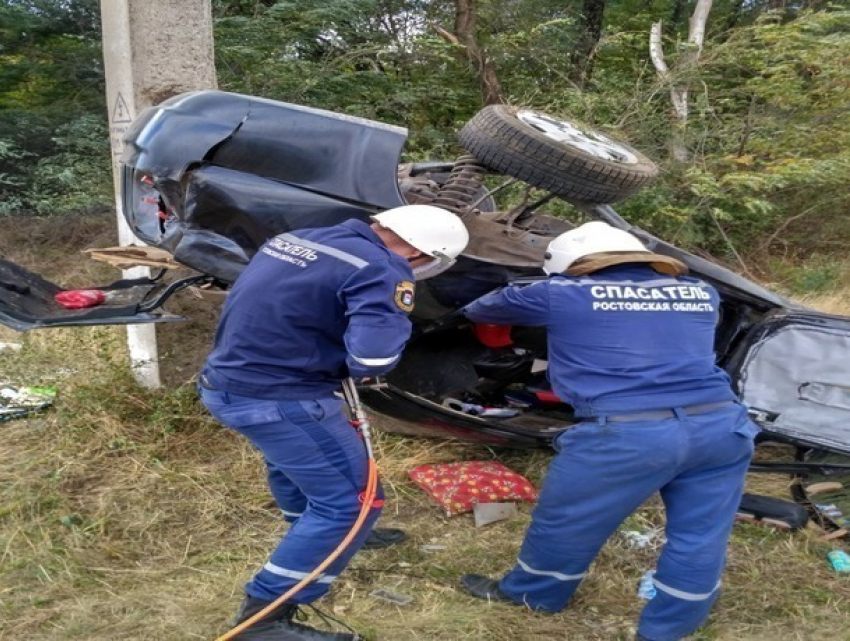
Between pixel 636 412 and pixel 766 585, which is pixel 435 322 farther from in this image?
pixel 766 585

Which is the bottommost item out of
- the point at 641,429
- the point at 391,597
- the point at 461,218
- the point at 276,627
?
the point at 391,597

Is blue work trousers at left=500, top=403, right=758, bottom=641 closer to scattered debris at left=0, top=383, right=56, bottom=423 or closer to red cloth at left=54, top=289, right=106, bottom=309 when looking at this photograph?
red cloth at left=54, top=289, right=106, bottom=309

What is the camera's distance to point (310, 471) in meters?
2.38

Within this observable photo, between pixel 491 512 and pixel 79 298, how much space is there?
1.93 meters

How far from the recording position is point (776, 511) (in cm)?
343

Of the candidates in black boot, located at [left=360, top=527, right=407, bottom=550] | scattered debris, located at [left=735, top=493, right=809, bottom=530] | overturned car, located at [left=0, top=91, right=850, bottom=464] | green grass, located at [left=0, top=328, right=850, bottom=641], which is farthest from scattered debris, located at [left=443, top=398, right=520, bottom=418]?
scattered debris, located at [left=735, top=493, right=809, bottom=530]

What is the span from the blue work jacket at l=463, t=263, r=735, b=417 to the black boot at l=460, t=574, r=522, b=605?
0.74m

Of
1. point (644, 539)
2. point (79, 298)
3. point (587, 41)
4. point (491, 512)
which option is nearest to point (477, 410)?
point (491, 512)

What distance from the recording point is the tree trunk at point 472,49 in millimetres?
9586

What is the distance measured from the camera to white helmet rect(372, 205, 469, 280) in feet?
8.30

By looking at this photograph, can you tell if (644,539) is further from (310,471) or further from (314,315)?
(314,315)

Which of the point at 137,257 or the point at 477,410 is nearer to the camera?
the point at 137,257

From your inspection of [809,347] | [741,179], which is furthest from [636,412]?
[741,179]

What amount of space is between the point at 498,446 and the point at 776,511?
1309mm
